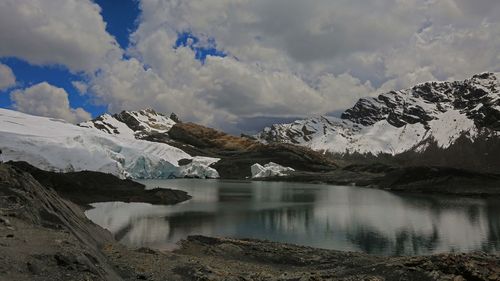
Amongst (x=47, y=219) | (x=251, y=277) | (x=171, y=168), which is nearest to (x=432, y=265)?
(x=251, y=277)

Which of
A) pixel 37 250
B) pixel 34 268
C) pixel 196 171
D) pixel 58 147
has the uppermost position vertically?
pixel 58 147

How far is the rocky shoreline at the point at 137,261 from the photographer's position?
15281mm

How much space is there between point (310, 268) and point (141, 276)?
11.2m

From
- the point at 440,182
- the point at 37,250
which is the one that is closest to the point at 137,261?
the point at 37,250

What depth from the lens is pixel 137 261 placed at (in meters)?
24.0

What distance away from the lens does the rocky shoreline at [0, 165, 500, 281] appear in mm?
15281

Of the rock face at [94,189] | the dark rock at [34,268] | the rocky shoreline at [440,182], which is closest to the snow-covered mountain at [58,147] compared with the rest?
the rock face at [94,189]

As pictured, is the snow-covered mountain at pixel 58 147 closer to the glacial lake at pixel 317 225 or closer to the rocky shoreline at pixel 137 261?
the glacial lake at pixel 317 225

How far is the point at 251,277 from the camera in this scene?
2262 centimetres

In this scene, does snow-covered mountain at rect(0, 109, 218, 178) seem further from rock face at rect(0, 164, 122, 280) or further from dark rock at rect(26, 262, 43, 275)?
dark rock at rect(26, 262, 43, 275)

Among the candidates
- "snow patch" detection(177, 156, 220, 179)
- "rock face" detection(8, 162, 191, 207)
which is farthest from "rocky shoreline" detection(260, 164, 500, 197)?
"rock face" detection(8, 162, 191, 207)

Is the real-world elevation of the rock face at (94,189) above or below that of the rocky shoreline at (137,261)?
above

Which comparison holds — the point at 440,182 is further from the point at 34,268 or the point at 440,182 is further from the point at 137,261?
the point at 34,268

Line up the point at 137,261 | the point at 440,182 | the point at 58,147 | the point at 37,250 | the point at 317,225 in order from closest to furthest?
1. the point at 37,250
2. the point at 137,261
3. the point at 317,225
4. the point at 58,147
5. the point at 440,182
